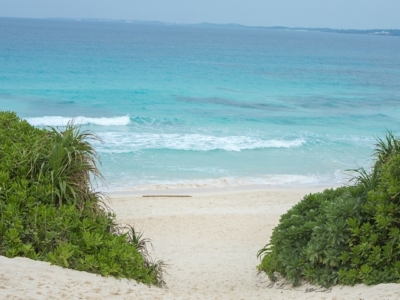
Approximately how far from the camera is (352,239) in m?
6.75

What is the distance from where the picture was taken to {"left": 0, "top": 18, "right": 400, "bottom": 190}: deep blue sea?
20653 millimetres

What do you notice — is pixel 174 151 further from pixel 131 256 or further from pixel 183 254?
pixel 131 256

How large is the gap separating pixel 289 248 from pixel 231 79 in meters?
43.8

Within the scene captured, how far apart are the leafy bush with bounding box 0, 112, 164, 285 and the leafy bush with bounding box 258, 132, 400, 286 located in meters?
1.87

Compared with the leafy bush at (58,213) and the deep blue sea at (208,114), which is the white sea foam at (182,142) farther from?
the leafy bush at (58,213)

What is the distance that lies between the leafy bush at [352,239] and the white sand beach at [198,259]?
0.20 meters

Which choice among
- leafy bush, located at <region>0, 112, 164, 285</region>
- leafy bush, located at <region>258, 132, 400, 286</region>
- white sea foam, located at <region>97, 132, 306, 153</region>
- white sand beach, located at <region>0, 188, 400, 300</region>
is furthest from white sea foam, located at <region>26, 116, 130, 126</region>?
leafy bush, located at <region>258, 132, 400, 286</region>

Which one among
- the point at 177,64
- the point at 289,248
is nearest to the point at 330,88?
the point at 177,64

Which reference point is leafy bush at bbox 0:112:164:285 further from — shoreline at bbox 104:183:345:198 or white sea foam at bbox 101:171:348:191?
white sea foam at bbox 101:171:348:191

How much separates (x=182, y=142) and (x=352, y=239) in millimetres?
18189

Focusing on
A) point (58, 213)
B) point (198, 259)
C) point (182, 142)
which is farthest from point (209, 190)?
point (58, 213)

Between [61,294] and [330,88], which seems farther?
[330,88]

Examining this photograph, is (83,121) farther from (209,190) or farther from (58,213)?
(58,213)

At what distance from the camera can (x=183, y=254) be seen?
10211mm
